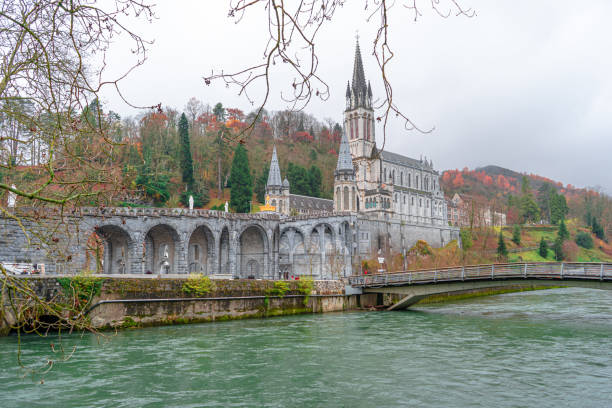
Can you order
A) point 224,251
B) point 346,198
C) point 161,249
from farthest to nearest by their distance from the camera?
point 346,198 → point 224,251 → point 161,249

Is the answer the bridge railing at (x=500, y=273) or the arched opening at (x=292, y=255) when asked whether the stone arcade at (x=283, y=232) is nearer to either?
the arched opening at (x=292, y=255)

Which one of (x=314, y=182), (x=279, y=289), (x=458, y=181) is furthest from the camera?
(x=458, y=181)

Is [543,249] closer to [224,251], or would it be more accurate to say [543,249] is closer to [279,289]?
[224,251]

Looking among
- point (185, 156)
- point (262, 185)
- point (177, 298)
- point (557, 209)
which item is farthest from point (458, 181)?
point (177, 298)

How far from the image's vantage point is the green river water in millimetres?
9180

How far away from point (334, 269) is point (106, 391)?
40.5 m

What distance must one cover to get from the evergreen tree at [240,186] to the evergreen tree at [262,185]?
11.7 meters

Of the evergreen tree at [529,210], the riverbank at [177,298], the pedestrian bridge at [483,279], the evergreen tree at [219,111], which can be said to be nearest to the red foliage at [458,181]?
the evergreen tree at [529,210]

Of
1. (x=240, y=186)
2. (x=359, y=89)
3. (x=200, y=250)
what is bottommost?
(x=200, y=250)

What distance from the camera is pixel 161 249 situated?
40.8 m

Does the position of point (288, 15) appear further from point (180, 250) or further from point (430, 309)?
point (180, 250)

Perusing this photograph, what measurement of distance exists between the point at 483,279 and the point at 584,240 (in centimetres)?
6669

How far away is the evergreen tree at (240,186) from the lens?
2309 inches

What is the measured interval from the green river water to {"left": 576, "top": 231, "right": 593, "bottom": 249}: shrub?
2696 inches
